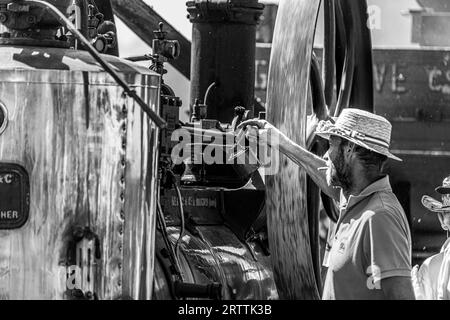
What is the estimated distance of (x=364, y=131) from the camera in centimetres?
427

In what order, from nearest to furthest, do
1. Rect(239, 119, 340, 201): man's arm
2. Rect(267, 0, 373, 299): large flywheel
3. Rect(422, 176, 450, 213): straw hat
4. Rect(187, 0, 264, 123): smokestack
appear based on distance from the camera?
1. Rect(239, 119, 340, 201): man's arm
2. Rect(267, 0, 373, 299): large flywheel
3. Rect(422, 176, 450, 213): straw hat
4. Rect(187, 0, 264, 123): smokestack

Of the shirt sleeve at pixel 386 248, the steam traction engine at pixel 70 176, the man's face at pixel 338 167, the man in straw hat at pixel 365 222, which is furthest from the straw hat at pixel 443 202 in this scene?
the steam traction engine at pixel 70 176

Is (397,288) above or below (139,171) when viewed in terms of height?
below

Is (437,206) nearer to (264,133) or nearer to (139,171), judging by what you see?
(264,133)

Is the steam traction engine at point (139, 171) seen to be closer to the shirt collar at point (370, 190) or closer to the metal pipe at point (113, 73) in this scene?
the metal pipe at point (113, 73)

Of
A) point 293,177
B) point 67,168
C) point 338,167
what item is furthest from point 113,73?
point 293,177

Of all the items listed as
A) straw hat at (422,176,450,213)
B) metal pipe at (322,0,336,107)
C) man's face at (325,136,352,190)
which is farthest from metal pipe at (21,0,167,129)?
straw hat at (422,176,450,213)

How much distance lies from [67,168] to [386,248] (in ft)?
3.61

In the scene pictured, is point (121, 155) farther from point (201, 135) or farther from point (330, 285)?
point (201, 135)

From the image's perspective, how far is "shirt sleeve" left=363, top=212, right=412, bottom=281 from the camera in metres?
3.92

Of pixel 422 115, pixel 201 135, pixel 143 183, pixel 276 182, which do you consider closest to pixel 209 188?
pixel 201 135

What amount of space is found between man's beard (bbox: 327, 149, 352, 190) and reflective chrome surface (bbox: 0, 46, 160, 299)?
683mm

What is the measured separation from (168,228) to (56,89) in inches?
54.5

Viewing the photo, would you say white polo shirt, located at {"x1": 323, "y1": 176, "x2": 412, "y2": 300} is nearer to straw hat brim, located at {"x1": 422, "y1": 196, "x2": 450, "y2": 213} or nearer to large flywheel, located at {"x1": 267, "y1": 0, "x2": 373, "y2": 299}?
large flywheel, located at {"x1": 267, "y1": 0, "x2": 373, "y2": 299}
